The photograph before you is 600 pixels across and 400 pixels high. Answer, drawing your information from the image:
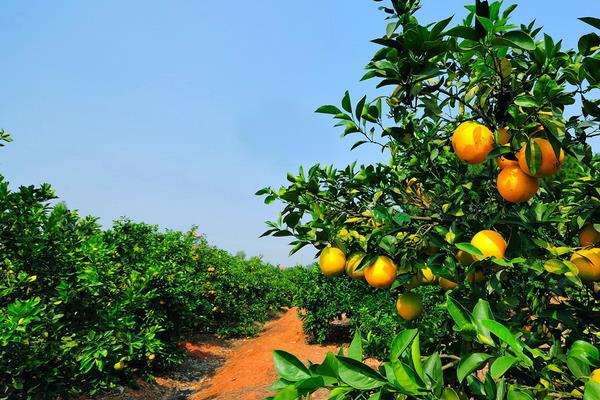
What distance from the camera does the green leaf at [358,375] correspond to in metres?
1.06

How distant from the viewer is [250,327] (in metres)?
12.4

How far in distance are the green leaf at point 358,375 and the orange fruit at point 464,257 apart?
29.3 inches

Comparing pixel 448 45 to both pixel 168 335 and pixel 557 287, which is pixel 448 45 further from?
pixel 168 335

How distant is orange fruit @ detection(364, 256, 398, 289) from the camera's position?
1.70 metres

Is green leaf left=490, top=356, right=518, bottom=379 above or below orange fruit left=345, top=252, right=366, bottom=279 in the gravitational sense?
below

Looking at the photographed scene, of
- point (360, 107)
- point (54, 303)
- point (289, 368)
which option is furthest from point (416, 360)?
point (54, 303)

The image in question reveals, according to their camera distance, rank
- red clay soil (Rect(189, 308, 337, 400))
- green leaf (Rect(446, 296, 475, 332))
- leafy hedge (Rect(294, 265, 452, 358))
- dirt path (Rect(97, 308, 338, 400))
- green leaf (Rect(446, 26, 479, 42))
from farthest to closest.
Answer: leafy hedge (Rect(294, 265, 452, 358)), dirt path (Rect(97, 308, 338, 400)), red clay soil (Rect(189, 308, 337, 400)), green leaf (Rect(446, 26, 479, 42)), green leaf (Rect(446, 296, 475, 332))

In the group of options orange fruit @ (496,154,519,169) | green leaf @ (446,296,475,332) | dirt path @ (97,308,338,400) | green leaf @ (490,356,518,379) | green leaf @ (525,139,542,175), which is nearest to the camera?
green leaf @ (490,356,518,379)

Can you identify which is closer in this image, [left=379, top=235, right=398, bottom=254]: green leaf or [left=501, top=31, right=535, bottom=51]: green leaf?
[left=501, top=31, right=535, bottom=51]: green leaf

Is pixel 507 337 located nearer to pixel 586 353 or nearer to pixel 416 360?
pixel 416 360

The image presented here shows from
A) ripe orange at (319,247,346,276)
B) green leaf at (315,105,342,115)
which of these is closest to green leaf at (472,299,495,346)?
ripe orange at (319,247,346,276)

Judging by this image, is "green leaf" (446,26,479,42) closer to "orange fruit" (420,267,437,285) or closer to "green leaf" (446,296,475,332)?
"green leaf" (446,296,475,332)

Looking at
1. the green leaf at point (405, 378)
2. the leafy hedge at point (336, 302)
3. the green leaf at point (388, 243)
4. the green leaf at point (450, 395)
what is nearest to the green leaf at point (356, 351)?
the green leaf at point (405, 378)

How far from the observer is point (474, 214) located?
1.81 m
